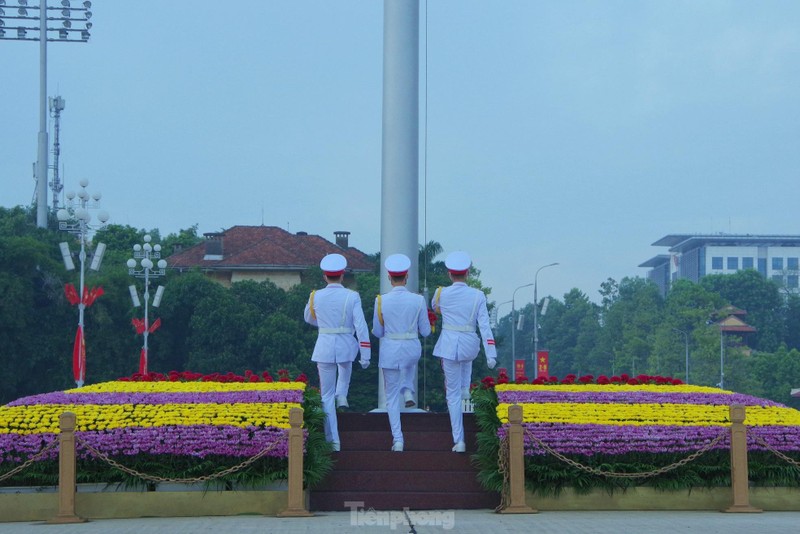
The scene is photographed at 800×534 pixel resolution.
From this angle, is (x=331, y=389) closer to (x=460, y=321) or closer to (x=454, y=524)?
(x=460, y=321)

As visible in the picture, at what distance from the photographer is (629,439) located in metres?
13.6

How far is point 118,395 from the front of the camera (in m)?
14.7

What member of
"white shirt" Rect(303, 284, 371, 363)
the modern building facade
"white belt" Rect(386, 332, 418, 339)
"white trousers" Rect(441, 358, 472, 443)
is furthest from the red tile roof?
the modern building facade

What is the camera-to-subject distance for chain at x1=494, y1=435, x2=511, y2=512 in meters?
13.2

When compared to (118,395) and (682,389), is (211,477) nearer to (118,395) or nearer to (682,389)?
(118,395)

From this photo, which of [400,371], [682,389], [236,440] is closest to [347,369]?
[400,371]

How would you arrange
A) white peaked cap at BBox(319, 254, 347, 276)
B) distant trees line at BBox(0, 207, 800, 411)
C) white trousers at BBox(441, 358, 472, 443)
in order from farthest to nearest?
1. distant trees line at BBox(0, 207, 800, 411)
2. white peaked cap at BBox(319, 254, 347, 276)
3. white trousers at BBox(441, 358, 472, 443)

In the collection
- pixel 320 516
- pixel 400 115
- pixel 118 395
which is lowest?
pixel 320 516

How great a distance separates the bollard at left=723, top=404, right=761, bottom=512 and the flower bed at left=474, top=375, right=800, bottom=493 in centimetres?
28

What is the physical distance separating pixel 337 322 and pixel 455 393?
1.58 meters

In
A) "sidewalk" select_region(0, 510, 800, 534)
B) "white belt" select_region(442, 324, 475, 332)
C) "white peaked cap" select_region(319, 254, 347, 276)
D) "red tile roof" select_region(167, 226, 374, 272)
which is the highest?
"red tile roof" select_region(167, 226, 374, 272)

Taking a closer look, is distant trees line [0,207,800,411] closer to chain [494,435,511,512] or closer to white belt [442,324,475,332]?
white belt [442,324,475,332]

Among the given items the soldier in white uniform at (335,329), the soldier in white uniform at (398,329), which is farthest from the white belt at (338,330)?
the soldier in white uniform at (398,329)

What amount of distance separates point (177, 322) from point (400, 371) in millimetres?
51603
